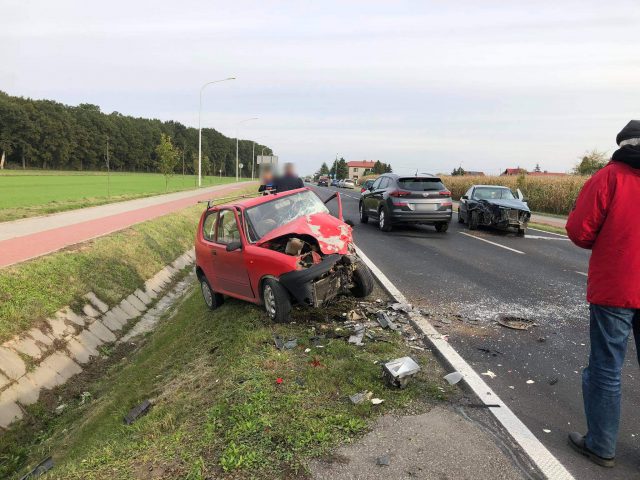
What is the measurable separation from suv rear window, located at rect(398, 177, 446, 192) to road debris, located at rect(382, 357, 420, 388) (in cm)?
1011

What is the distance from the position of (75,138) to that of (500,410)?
3973 inches

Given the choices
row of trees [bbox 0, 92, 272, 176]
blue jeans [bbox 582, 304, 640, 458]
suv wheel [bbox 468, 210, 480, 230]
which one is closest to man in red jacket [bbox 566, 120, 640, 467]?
blue jeans [bbox 582, 304, 640, 458]

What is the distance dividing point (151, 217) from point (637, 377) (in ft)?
53.4

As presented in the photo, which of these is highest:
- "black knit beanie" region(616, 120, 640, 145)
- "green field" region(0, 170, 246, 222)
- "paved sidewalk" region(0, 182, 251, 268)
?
"black knit beanie" region(616, 120, 640, 145)

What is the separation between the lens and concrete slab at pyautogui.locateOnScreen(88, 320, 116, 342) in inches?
326

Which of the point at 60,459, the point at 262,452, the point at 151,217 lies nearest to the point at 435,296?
the point at 262,452

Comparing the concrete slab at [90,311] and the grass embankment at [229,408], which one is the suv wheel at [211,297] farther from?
the concrete slab at [90,311]

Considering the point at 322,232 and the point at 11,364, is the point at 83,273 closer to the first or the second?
the point at 11,364

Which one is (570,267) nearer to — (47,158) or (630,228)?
(630,228)

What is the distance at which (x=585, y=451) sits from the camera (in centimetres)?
293

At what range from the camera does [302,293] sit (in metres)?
5.29

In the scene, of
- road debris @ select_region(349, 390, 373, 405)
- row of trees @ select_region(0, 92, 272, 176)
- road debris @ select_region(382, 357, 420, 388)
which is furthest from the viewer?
row of trees @ select_region(0, 92, 272, 176)

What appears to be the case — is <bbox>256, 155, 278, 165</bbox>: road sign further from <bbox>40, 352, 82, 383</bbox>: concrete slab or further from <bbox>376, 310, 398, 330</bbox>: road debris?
<bbox>40, 352, 82, 383</bbox>: concrete slab

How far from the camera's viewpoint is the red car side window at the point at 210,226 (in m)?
6.88
